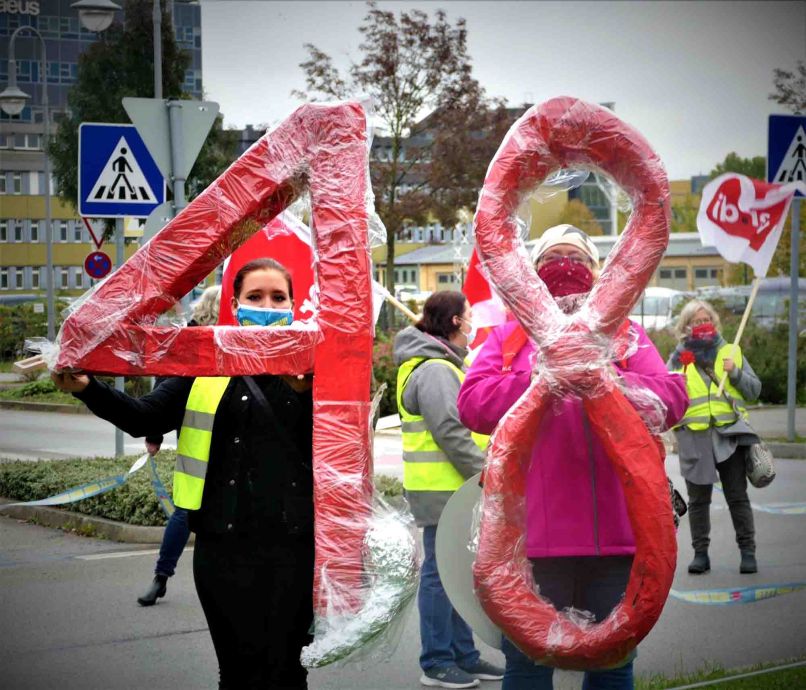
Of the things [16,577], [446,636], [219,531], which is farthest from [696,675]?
[16,577]

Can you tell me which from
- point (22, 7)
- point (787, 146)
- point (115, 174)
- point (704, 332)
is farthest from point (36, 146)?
point (704, 332)

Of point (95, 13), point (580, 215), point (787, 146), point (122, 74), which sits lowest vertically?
point (787, 146)

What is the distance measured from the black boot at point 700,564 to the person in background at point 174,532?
356cm

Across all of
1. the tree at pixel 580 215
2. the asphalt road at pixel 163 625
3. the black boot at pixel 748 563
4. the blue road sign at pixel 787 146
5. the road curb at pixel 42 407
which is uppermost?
the tree at pixel 580 215

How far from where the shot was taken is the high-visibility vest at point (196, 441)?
175 inches

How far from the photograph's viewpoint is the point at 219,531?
14.4ft

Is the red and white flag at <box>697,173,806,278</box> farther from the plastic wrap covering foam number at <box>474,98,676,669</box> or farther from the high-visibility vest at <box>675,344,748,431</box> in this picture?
the plastic wrap covering foam number at <box>474,98,676,669</box>

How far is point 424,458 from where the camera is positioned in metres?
6.70

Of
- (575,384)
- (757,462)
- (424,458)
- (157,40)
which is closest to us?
(575,384)

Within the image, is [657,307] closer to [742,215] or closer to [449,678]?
[742,215]

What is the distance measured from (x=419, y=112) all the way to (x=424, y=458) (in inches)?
998

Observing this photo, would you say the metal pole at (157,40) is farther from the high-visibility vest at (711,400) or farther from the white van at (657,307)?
the white van at (657,307)

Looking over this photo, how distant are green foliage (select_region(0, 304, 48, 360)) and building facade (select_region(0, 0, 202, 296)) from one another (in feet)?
5.54

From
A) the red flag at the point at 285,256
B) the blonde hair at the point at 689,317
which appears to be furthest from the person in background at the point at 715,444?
the red flag at the point at 285,256
